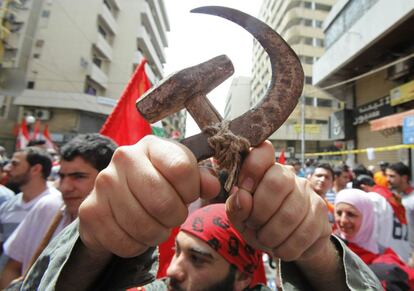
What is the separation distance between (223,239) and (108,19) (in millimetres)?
25345

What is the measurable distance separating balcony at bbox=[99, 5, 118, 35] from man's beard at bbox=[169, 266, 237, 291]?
24294 mm

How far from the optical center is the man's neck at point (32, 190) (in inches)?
121

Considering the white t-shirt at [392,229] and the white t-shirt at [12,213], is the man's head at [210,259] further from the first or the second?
the white t-shirt at [392,229]

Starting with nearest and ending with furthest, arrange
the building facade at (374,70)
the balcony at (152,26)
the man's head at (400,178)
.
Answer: the man's head at (400,178) → the building facade at (374,70) → the balcony at (152,26)

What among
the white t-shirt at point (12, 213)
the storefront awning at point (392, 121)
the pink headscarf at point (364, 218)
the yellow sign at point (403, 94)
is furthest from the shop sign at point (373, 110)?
the white t-shirt at point (12, 213)

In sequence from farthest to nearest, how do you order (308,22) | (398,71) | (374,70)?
(308,22) → (374,70) → (398,71)

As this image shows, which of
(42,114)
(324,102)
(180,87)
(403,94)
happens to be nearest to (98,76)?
(42,114)

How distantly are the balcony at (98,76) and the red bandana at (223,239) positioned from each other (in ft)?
71.0

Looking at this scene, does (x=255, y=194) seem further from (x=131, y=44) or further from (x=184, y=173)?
(x=131, y=44)

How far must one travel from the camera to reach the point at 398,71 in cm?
1026

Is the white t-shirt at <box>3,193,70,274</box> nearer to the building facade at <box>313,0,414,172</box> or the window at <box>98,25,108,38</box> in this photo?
the building facade at <box>313,0,414,172</box>

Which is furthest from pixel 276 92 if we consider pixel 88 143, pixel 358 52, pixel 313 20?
pixel 313 20

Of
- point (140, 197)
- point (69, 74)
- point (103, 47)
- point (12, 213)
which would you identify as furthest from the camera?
point (103, 47)

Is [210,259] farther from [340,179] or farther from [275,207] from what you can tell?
[340,179]
